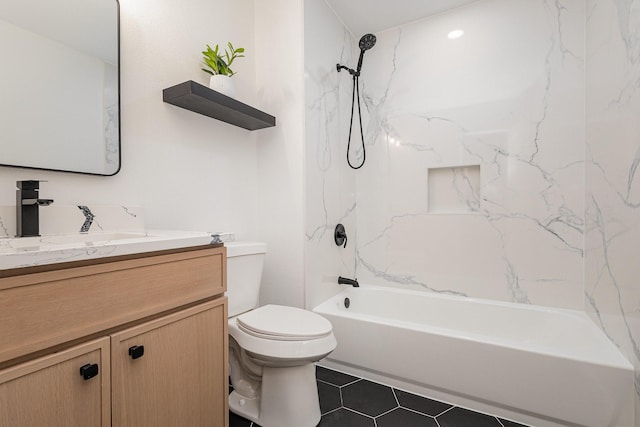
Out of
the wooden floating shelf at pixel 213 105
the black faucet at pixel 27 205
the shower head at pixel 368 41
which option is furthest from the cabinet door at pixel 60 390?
the shower head at pixel 368 41

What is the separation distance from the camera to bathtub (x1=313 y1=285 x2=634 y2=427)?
1.25m

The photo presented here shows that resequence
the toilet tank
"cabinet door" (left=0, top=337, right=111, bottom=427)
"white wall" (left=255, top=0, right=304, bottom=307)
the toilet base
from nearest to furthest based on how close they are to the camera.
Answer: "cabinet door" (left=0, top=337, right=111, bottom=427), the toilet base, the toilet tank, "white wall" (left=255, top=0, right=304, bottom=307)

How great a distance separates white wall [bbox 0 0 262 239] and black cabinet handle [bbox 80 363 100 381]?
0.63 meters

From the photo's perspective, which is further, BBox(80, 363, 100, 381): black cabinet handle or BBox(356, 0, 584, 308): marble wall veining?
BBox(356, 0, 584, 308): marble wall veining

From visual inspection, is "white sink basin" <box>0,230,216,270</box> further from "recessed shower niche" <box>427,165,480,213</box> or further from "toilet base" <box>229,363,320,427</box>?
"recessed shower niche" <box>427,165,480,213</box>

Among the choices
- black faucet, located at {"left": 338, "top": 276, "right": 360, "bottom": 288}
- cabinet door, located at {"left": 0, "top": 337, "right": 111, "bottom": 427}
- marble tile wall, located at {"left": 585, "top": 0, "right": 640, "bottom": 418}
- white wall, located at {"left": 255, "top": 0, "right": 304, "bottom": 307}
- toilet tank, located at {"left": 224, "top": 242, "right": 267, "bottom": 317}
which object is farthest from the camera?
black faucet, located at {"left": 338, "top": 276, "right": 360, "bottom": 288}

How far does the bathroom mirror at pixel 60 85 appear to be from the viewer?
987 millimetres

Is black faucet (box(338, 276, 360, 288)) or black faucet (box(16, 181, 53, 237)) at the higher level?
black faucet (box(16, 181, 53, 237))

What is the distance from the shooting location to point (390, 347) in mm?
1647

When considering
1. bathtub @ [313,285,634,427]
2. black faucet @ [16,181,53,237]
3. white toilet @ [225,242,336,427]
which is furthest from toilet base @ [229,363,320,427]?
black faucet @ [16,181,53,237]

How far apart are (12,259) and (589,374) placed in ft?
6.48

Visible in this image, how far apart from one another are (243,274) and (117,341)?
75 cm

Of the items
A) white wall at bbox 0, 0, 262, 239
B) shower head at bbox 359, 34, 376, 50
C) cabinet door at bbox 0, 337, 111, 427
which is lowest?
cabinet door at bbox 0, 337, 111, 427

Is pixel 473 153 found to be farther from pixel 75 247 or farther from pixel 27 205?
pixel 27 205
